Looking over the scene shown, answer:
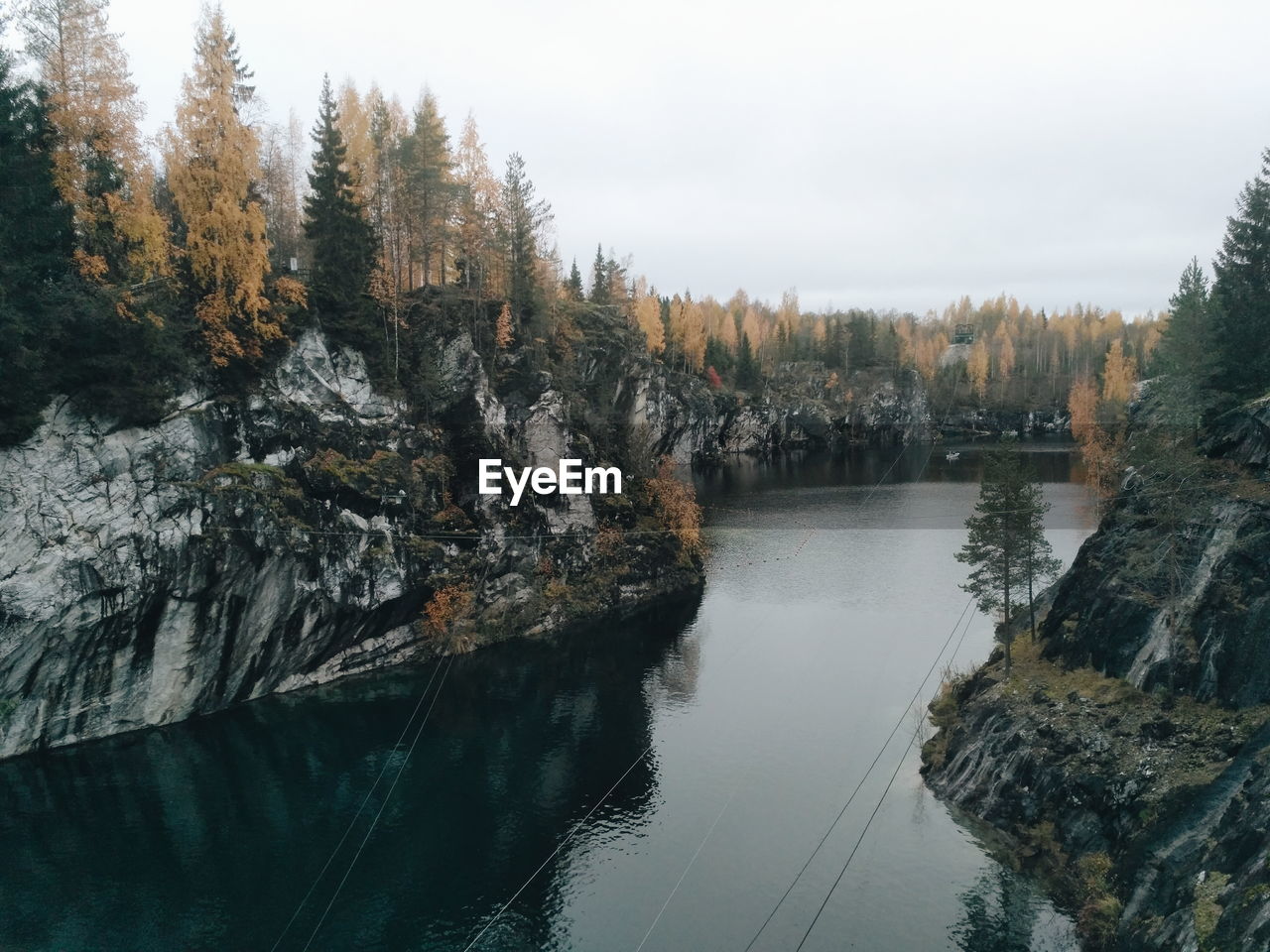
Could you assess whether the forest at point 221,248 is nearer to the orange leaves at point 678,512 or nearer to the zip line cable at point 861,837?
the orange leaves at point 678,512

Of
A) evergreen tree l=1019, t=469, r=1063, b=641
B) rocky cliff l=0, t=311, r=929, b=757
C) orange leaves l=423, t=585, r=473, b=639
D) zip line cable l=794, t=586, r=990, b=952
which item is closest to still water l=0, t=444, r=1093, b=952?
zip line cable l=794, t=586, r=990, b=952

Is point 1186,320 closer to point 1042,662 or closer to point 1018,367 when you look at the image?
point 1042,662

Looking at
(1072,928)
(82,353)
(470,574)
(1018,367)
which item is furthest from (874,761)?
(1018,367)

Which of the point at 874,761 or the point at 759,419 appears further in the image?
the point at 759,419

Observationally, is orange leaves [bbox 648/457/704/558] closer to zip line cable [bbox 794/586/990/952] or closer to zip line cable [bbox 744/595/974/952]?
zip line cable [bbox 744/595/974/952]

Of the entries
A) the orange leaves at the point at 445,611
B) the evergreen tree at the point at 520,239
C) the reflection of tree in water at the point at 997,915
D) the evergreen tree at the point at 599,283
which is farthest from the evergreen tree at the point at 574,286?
the reflection of tree in water at the point at 997,915
